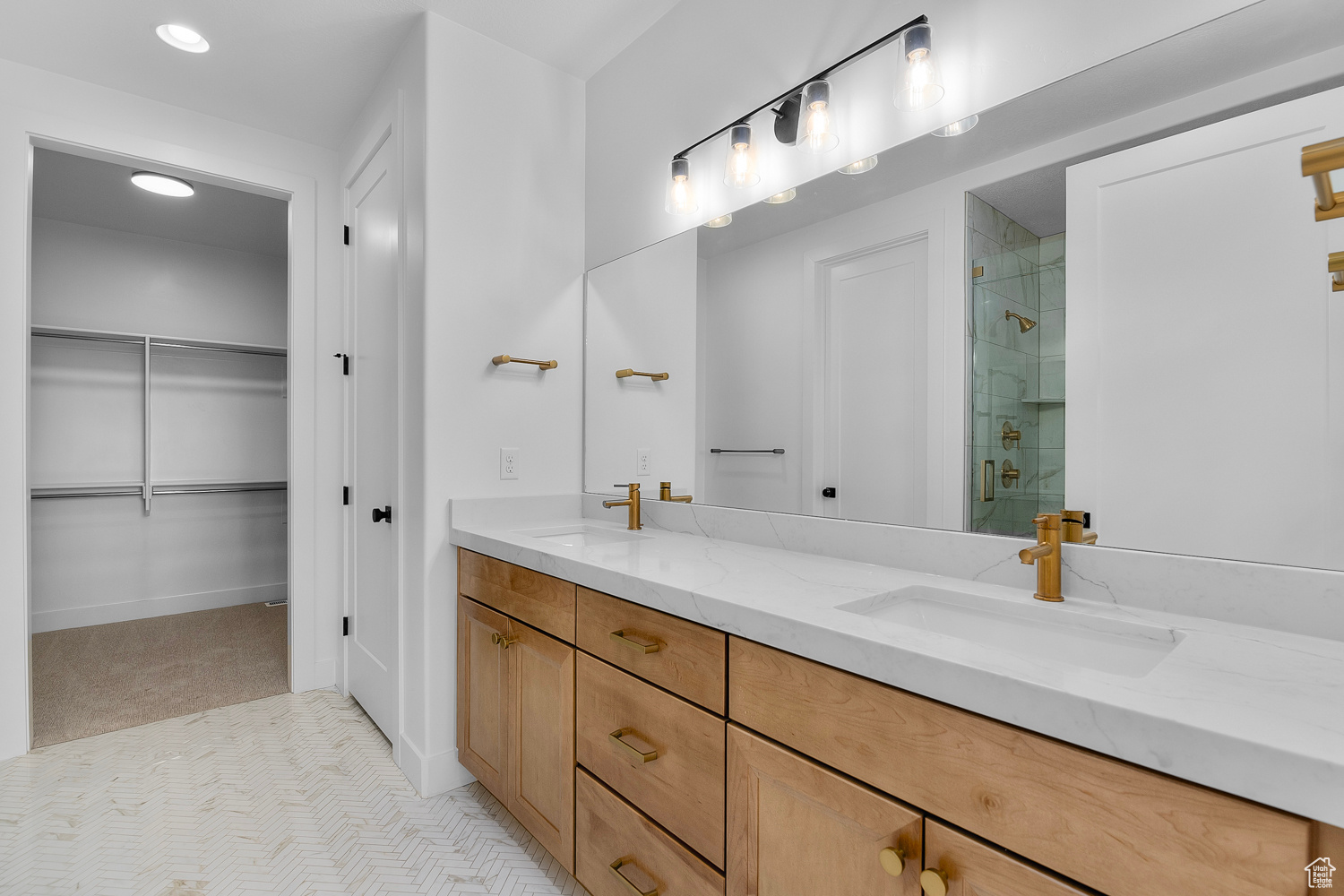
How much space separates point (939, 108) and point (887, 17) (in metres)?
0.27

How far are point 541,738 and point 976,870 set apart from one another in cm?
111

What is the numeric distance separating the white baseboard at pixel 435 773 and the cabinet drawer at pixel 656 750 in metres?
0.84

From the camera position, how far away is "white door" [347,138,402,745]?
7.34 feet

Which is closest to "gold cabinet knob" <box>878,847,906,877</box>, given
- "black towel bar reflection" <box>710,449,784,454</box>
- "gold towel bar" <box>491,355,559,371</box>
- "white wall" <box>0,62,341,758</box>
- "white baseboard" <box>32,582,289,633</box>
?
"black towel bar reflection" <box>710,449,784,454</box>

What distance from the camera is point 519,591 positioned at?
5.56 ft

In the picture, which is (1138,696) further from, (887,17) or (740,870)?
(887,17)

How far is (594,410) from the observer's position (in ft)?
7.65

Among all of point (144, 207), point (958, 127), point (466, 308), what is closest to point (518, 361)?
point (466, 308)

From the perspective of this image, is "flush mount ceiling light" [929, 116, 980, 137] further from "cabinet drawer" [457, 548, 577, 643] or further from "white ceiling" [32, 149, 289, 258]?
"white ceiling" [32, 149, 289, 258]

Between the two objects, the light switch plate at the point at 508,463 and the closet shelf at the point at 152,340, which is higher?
the closet shelf at the point at 152,340

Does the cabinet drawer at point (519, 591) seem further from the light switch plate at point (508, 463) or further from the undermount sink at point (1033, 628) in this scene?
the undermount sink at point (1033, 628)

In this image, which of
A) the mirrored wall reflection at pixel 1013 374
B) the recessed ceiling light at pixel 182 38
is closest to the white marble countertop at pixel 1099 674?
the mirrored wall reflection at pixel 1013 374

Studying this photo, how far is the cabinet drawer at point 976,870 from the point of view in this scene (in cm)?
69

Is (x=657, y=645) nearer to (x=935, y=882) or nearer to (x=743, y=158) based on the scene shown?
(x=935, y=882)
